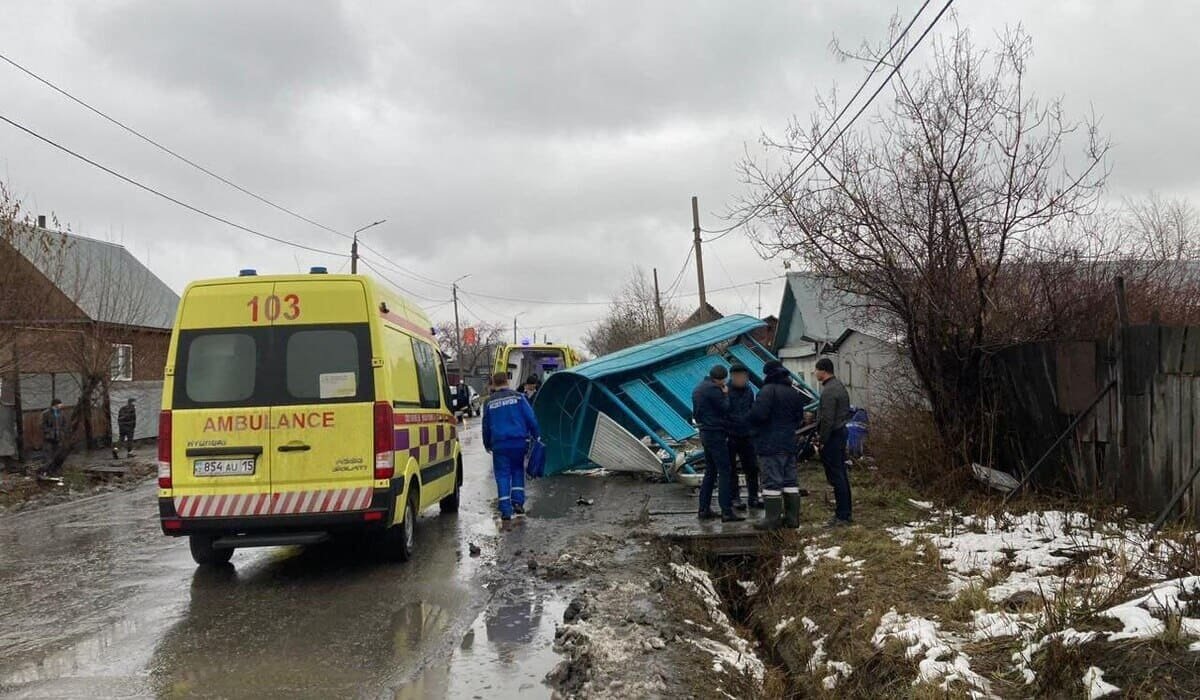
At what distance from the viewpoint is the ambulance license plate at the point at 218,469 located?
22.2ft

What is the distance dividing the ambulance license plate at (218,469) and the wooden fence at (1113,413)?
719cm

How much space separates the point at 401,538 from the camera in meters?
7.50

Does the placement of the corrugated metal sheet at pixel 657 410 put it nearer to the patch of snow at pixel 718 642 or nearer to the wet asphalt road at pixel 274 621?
Result: the wet asphalt road at pixel 274 621

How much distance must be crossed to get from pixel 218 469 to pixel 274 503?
524 mm

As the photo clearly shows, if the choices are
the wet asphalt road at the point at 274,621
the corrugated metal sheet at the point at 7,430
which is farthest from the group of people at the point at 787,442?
the corrugated metal sheet at the point at 7,430

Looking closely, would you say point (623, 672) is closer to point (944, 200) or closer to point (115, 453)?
point (944, 200)

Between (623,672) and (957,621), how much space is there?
1.94 meters

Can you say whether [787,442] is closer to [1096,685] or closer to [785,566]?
[785,566]

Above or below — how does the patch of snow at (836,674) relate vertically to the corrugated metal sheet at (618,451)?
below

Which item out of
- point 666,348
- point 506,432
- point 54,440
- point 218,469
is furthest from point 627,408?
point 54,440

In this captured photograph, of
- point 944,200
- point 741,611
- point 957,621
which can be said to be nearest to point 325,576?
point 741,611

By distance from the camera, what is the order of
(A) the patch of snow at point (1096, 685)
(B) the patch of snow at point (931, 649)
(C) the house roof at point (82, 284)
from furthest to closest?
1. (C) the house roof at point (82, 284)
2. (B) the patch of snow at point (931, 649)
3. (A) the patch of snow at point (1096, 685)

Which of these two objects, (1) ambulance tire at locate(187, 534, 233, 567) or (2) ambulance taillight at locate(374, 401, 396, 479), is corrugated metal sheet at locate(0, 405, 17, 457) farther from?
(2) ambulance taillight at locate(374, 401, 396, 479)

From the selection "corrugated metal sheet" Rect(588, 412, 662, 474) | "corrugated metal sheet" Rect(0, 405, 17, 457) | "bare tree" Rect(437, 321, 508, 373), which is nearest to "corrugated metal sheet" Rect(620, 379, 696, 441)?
"corrugated metal sheet" Rect(588, 412, 662, 474)
